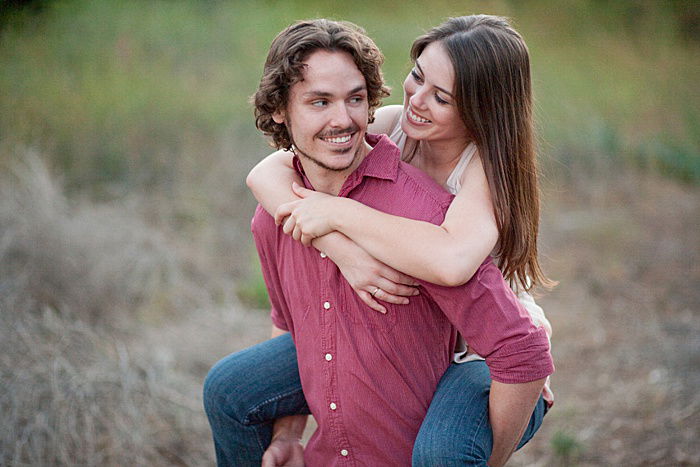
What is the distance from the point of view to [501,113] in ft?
6.96

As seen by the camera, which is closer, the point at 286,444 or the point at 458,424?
the point at 458,424

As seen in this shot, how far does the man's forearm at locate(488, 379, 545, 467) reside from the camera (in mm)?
1966

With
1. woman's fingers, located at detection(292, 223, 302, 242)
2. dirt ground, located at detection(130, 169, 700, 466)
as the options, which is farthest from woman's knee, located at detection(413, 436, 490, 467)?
dirt ground, located at detection(130, 169, 700, 466)

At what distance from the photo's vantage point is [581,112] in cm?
628

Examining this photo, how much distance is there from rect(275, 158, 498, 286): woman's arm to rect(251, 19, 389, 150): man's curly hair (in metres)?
0.30

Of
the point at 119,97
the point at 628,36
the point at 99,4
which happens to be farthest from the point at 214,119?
the point at 628,36

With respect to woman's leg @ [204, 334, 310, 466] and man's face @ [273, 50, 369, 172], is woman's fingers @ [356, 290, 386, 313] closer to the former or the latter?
man's face @ [273, 50, 369, 172]

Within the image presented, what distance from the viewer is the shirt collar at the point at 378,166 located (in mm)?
2080

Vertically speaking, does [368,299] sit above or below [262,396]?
above

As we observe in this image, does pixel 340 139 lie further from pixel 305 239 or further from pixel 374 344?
pixel 374 344

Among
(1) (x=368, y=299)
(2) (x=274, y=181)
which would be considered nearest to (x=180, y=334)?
(2) (x=274, y=181)

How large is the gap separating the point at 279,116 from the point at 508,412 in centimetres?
103

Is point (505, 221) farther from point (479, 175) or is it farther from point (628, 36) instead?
point (628, 36)

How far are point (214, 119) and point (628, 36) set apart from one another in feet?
11.5
